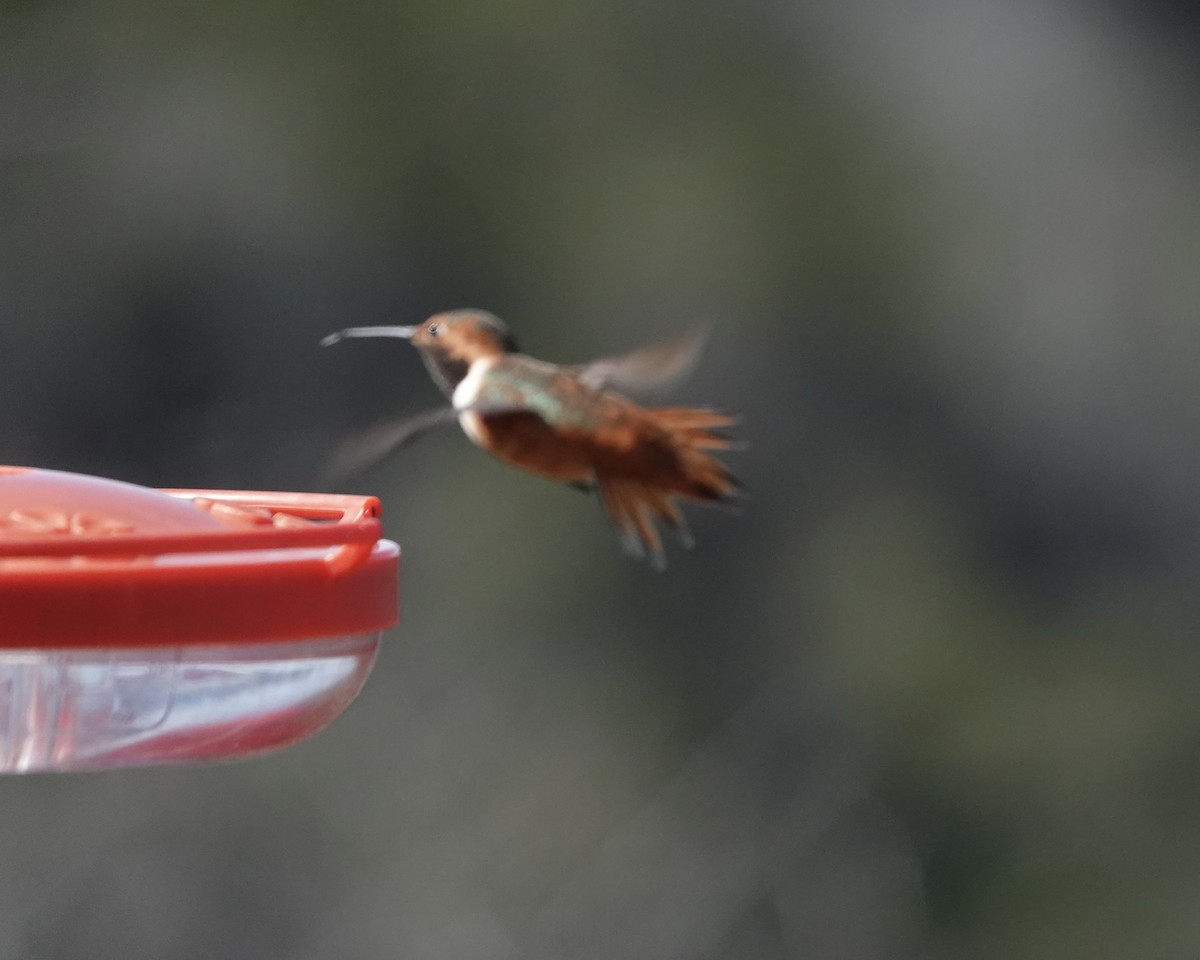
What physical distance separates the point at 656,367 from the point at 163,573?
4.36ft

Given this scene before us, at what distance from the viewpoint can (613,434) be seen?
81.1 inches

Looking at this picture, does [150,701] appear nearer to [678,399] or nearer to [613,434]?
[613,434]

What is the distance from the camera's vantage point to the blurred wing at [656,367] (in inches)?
82.3

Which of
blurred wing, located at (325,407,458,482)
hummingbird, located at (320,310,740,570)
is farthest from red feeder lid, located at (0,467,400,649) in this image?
hummingbird, located at (320,310,740,570)

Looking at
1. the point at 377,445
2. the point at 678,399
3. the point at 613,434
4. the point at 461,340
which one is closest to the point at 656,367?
the point at 613,434

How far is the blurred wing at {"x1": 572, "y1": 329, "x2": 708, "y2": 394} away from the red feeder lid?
1068 millimetres

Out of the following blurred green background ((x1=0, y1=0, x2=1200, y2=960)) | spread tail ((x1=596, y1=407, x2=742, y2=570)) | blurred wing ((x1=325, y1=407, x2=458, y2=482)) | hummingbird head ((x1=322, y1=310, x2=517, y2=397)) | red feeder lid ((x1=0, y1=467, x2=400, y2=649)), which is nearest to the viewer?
red feeder lid ((x1=0, y1=467, x2=400, y2=649))

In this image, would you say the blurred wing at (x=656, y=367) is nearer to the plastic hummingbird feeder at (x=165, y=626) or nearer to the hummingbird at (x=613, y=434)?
the hummingbird at (x=613, y=434)

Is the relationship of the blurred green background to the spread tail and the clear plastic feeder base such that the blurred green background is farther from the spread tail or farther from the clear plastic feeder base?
the clear plastic feeder base

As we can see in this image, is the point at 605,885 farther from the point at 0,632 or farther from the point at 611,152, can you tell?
the point at 0,632

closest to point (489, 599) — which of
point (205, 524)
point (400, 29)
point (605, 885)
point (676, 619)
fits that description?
point (676, 619)

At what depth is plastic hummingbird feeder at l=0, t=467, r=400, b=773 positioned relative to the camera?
0.85m

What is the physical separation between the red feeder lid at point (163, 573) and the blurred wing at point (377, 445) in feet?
1.81

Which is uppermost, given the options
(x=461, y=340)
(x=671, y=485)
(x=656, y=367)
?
(x=461, y=340)
